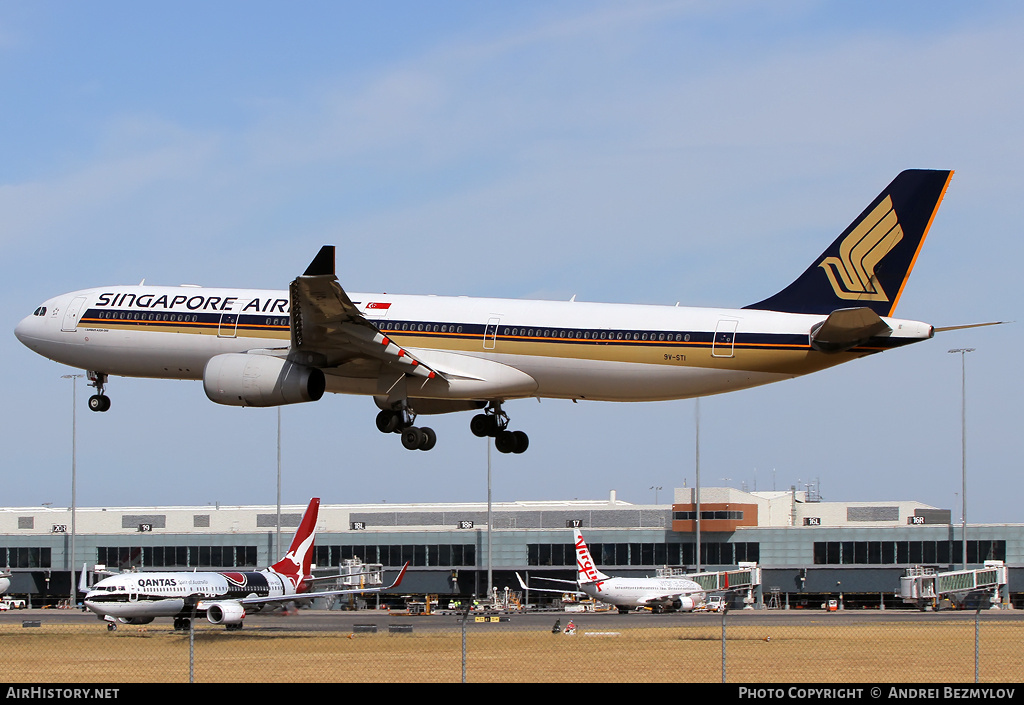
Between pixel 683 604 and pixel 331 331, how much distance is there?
157 feet

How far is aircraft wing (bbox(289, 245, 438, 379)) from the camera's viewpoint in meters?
40.0

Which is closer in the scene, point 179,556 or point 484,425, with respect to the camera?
point 484,425

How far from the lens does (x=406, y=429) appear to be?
145 feet

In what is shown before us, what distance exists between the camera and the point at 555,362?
136 feet

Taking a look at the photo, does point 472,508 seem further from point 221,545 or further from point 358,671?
point 358,671

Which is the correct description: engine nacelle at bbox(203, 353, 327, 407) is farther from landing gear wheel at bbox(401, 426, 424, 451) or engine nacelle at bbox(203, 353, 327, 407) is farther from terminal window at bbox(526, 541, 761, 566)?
terminal window at bbox(526, 541, 761, 566)

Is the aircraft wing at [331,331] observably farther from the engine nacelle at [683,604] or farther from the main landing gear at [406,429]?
the engine nacelle at [683,604]

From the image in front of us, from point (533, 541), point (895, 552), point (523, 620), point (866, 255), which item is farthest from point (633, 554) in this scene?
point (866, 255)

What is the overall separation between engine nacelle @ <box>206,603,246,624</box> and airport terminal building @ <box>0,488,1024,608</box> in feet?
178

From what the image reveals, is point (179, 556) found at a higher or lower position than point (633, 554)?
lower

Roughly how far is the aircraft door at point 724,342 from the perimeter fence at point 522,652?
28.3ft

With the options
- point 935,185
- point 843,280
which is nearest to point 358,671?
point 843,280

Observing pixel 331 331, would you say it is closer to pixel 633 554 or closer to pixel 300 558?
pixel 300 558

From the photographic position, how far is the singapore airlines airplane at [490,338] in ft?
130
